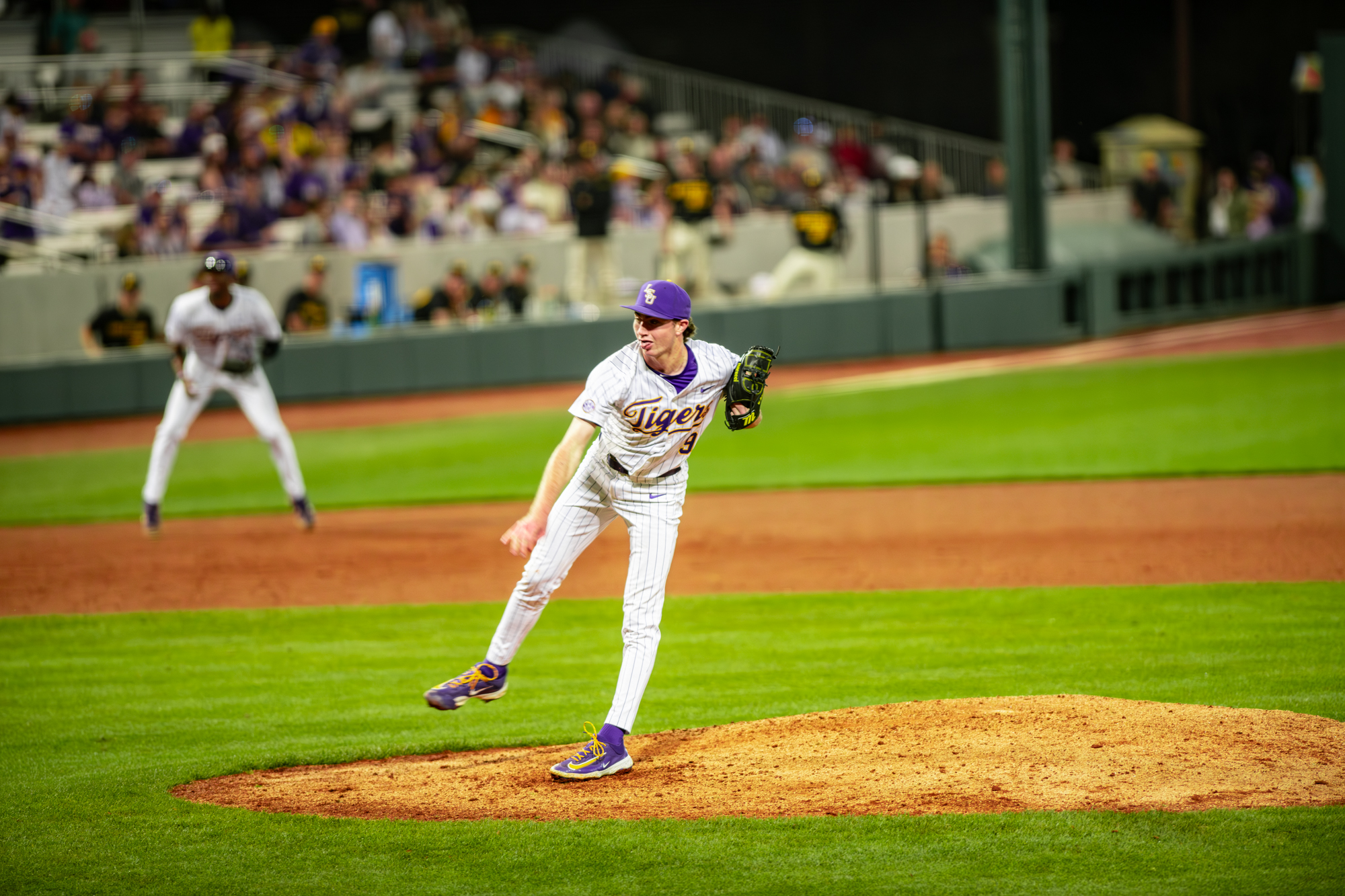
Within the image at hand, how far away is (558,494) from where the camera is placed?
18.7 ft

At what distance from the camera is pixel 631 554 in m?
5.91

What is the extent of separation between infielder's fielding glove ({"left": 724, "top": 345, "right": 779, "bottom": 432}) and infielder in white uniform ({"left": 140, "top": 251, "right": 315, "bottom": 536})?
22.6ft

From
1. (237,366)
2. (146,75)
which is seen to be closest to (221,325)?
(237,366)

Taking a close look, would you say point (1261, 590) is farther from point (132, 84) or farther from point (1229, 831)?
point (132, 84)

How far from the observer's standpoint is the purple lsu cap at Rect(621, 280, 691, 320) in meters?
5.65

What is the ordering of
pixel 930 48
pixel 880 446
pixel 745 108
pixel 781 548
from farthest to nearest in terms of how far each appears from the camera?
pixel 930 48 < pixel 745 108 < pixel 880 446 < pixel 781 548

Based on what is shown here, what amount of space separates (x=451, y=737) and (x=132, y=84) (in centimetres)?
2020

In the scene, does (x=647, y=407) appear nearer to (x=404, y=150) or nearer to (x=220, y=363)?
(x=220, y=363)

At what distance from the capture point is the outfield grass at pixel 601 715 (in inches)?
189

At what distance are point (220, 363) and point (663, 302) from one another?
7563mm

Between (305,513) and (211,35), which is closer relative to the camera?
(305,513)

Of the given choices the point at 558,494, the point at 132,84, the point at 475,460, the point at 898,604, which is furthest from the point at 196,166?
the point at 558,494

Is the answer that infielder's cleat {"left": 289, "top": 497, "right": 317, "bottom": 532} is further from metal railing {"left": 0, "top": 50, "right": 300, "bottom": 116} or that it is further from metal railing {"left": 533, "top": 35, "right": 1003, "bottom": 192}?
metal railing {"left": 533, "top": 35, "right": 1003, "bottom": 192}

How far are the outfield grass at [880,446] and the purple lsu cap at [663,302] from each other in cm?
882
